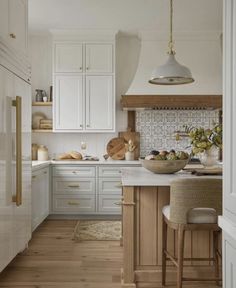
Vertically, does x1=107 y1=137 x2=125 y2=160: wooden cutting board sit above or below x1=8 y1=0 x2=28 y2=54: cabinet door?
below

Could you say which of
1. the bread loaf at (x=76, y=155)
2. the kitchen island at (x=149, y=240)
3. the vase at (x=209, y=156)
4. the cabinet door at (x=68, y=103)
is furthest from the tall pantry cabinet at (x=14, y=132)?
the bread loaf at (x=76, y=155)

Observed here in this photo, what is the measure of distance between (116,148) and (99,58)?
1.35 m

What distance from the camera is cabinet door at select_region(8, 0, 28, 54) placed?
10.3 ft

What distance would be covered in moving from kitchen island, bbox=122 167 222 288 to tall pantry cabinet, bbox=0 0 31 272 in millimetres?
920

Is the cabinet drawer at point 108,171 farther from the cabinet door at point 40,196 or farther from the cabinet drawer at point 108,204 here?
the cabinet door at point 40,196

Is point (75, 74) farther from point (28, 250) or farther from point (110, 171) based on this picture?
point (28, 250)

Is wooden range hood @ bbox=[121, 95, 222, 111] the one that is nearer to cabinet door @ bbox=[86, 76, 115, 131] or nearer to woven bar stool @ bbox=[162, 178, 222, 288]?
cabinet door @ bbox=[86, 76, 115, 131]

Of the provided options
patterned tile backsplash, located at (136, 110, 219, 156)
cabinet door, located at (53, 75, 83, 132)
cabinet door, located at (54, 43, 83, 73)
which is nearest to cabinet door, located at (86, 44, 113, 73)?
cabinet door, located at (54, 43, 83, 73)

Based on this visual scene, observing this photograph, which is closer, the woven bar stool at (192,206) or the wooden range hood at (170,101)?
the woven bar stool at (192,206)

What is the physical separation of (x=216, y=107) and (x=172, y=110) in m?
0.70

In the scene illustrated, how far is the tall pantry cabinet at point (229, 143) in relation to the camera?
1.44 meters

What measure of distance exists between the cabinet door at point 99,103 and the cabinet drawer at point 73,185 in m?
0.78

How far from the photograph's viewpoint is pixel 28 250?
3.91 metres

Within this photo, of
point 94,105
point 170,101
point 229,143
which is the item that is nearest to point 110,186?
point 94,105
